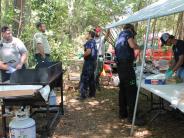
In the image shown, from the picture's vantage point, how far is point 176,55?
6938mm

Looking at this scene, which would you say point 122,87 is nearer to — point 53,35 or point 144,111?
point 144,111

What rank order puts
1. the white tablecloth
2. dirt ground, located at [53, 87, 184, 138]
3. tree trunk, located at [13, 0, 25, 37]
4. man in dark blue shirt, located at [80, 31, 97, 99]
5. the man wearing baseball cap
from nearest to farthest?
the white tablecloth
dirt ground, located at [53, 87, 184, 138]
the man wearing baseball cap
man in dark blue shirt, located at [80, 31, 97, 99]
tree trunk, located at [13, 0, 25, 37]

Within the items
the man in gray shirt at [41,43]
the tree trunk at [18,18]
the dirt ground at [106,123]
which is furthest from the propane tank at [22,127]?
the tree trunk at [18,18]

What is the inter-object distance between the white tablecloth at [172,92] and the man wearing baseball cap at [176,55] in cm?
40

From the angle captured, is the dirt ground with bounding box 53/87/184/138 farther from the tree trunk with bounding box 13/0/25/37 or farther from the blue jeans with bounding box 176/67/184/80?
the tree trunk with bounding box 13/0/25/37

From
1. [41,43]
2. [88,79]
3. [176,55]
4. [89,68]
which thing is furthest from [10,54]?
[176,55]

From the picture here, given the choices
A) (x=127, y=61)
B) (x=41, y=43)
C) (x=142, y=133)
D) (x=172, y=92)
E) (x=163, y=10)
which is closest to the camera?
(x=163, y=10)

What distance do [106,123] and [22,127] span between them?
2.02 metres

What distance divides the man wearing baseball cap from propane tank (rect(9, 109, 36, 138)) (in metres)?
2.59

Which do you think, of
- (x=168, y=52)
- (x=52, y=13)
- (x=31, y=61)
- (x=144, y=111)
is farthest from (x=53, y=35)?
(x=144, y=111)

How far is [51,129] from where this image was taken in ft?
21.4

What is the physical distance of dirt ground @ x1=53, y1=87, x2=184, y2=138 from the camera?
20.3 feet

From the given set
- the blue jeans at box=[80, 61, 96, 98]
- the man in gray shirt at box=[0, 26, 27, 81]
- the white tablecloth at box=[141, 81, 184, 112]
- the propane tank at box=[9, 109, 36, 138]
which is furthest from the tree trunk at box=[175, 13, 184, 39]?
the propane tank at box=[9, 109, 36, 138]

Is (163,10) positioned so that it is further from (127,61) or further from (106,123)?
(106,123)
